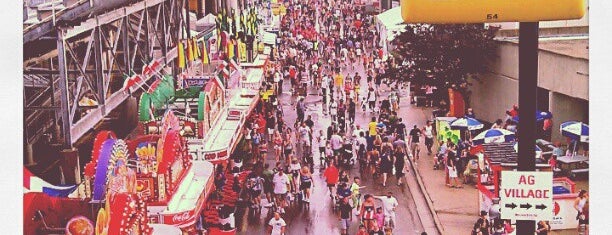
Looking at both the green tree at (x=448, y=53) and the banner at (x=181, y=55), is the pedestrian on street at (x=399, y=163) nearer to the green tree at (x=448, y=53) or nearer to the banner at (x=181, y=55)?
the banner at (x=181, y=55)

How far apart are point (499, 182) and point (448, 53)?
10.0 metres

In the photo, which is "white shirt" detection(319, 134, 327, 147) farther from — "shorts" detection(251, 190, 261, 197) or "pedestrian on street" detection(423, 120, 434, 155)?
"shorts" detection(251, 190, 261, 197)

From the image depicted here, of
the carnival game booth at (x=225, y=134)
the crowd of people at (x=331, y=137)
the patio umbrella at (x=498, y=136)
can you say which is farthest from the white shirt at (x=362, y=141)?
the patio umbrella at (x=498, y=136)

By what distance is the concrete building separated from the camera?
62.4 ft

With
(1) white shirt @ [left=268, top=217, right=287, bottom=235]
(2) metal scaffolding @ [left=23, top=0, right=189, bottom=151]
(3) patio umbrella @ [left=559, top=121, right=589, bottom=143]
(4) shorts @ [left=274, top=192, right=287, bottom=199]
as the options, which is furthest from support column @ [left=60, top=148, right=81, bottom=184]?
(3) patio umbrella @ [left=559, top=121, right=589, bottom=143]

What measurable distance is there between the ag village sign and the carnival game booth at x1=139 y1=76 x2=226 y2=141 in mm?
Result: 9050

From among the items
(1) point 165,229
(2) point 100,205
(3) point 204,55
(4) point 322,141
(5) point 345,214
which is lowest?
(5) point 345,214

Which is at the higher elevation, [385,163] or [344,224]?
[385,163]

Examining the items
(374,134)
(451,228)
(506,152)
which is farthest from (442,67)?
(451,228)

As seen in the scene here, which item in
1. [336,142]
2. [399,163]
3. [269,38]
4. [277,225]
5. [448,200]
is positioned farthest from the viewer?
[269,38]

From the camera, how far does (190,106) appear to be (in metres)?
17.9

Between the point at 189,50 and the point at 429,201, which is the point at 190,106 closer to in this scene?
the point at 189,50

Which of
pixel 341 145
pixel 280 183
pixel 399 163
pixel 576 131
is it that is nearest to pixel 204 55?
pixel 341 145

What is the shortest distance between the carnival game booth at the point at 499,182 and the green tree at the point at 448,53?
243 inches
